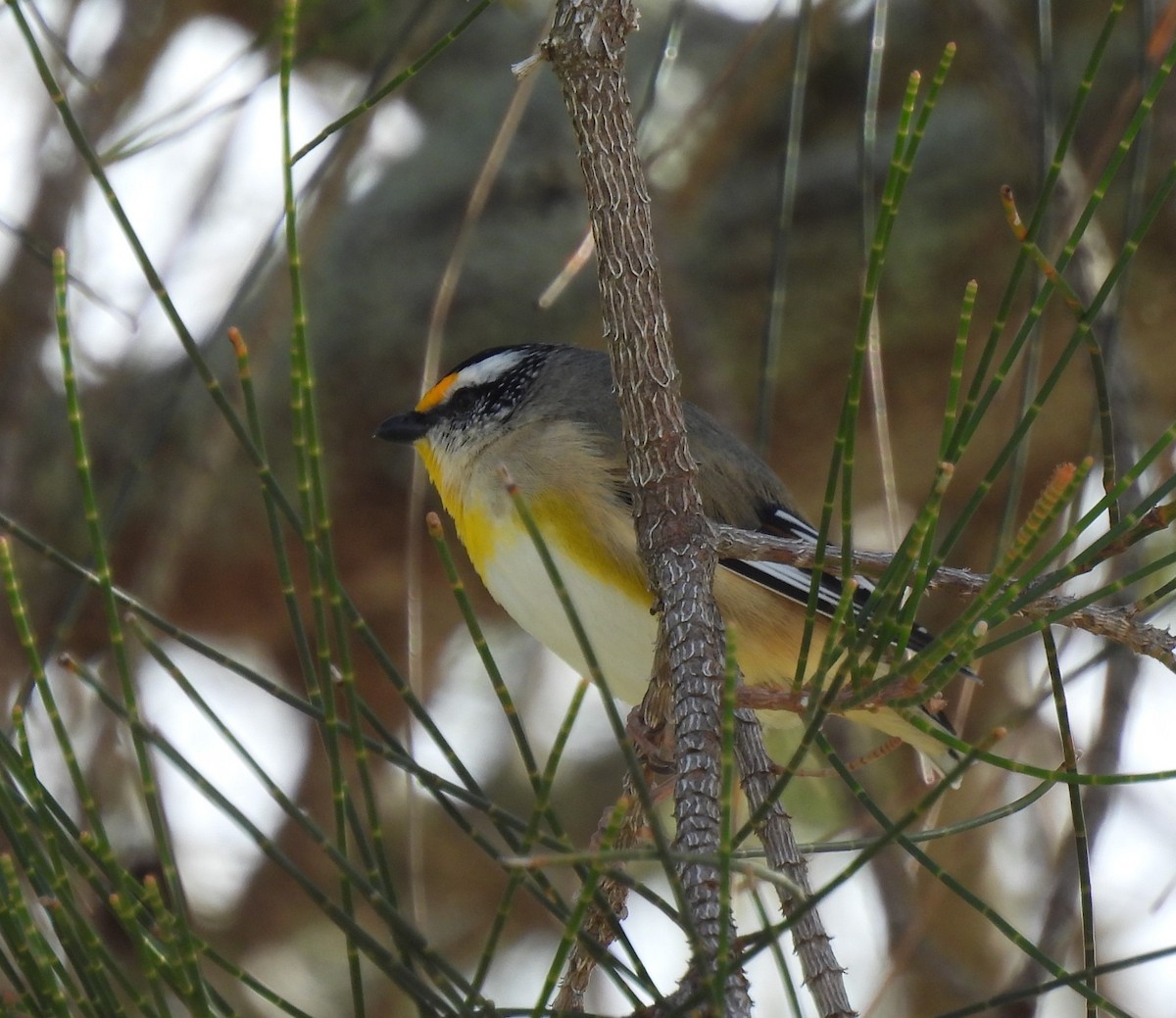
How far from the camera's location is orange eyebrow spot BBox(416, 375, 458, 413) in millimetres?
3312

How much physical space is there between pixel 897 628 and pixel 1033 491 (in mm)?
3192

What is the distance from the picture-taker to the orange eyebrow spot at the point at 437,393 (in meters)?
3.31

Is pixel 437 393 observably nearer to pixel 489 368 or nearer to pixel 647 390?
pixel 489 368

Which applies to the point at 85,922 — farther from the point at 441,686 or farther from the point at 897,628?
the point at 441,686

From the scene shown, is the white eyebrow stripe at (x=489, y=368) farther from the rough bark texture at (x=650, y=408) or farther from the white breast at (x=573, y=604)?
the rough bark texture at (x=650, y=408)

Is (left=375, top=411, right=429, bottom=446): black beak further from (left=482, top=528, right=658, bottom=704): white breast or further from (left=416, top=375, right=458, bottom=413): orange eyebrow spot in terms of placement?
(left=482, top=528, right=658, bottom=704): white breast

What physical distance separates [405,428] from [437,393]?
0.42 ft

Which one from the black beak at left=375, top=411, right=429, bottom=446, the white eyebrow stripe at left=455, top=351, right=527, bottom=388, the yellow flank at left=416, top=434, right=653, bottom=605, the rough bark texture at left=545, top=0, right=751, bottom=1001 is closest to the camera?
the rough bark texture at left=545, top=0, right=751, bottom=1001

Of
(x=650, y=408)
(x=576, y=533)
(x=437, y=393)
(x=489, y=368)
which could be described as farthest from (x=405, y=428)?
(x=650, y=408)

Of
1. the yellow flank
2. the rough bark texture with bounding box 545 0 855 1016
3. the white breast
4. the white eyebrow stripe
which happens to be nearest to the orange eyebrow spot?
the white eyebrow stripe

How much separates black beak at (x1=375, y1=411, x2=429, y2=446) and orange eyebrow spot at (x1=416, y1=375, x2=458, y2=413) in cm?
3

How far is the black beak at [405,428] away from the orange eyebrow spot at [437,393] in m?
0.03

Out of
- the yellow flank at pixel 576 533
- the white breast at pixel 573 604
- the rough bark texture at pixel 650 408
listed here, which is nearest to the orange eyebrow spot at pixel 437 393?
the yellow flank at pixel 576 533

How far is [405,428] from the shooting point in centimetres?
328
